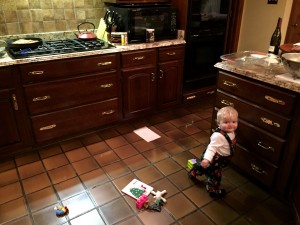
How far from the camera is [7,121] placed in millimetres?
2127

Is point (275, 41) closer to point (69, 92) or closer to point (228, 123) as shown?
point (228, 123)

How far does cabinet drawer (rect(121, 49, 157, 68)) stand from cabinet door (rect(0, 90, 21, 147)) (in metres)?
1.05

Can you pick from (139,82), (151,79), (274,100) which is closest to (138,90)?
(139,82)

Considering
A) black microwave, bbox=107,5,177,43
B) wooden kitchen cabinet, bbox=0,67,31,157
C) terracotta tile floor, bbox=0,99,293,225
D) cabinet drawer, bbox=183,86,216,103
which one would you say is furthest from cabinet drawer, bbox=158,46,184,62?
wooden kitchen cabinet, bbox=0,67,31,157

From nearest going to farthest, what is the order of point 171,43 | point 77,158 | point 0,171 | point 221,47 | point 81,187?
point 81,187
point 0,171
point 77,158
point 171,43
point 221,47

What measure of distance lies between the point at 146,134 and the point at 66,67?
102cm

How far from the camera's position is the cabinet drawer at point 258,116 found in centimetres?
165

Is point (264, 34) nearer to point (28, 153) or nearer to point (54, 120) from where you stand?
point (54, 120)

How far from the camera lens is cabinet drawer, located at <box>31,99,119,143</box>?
2.31 metres

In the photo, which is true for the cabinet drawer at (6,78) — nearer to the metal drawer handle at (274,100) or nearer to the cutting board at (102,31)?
the cutting board at (102,31)

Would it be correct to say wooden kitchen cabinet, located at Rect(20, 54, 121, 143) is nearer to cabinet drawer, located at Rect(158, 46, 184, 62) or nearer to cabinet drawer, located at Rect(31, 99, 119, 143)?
cabinet drawer, located at Rect(31, 99, 119, 143)

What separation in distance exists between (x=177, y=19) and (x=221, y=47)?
77 centimetres

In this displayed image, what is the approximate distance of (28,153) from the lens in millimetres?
2357

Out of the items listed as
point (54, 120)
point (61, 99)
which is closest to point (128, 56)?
point (61, 99)
